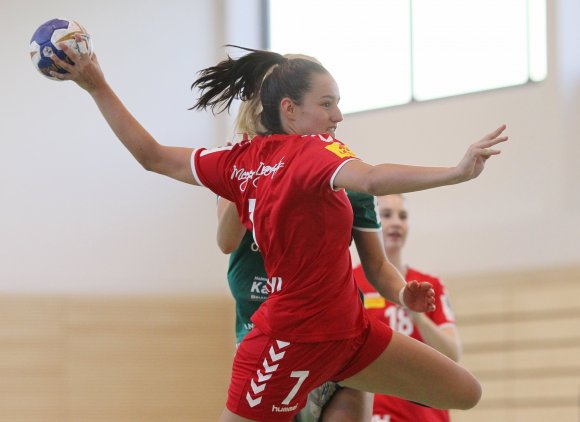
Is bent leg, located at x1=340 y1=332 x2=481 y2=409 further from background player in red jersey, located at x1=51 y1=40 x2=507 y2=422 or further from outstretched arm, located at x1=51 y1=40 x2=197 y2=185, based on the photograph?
outstretched arm, located at x1=51 y1=40 x2=197 y2=185

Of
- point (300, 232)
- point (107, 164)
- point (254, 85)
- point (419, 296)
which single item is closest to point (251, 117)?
point (254, 85)

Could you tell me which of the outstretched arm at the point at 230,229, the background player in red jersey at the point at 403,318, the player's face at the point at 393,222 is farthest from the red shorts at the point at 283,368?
the player's face at the point at 393,222

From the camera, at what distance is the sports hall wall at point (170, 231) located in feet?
23.2

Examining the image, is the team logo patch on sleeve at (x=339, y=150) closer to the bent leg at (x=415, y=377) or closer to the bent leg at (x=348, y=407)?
the bent leg at (x=415, y=377)

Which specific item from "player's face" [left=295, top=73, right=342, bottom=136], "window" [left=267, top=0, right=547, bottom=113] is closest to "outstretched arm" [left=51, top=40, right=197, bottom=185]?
"player's face" [left=295, top=73, right=342, bottom=136]

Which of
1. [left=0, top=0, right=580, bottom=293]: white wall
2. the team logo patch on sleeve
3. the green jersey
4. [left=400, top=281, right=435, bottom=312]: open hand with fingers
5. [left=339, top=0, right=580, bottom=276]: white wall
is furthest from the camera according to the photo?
[left=0, top=0, right=580, bottom=293]: white wall

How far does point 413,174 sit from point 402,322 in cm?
296

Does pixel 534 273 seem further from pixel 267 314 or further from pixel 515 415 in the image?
pixel 267 314

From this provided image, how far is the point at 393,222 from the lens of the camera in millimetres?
5617

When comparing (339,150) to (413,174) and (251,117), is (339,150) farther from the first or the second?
(251,117)

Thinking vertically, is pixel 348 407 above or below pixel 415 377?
below

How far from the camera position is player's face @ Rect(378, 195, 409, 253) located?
5.58m

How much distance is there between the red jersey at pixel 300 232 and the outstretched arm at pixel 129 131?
183mm

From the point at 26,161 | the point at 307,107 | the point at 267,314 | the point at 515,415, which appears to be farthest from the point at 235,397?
the point at 26,161
